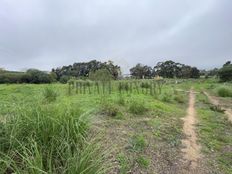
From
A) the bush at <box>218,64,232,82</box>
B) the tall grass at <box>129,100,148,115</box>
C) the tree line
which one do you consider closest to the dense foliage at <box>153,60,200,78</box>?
the tree line

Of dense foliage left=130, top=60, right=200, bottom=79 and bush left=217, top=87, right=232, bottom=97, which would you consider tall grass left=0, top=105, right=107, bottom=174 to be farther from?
dense foliage left=130, top=60, right=200, bottom=79

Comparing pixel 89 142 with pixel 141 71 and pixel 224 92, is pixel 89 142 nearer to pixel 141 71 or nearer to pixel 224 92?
pixel 224 92

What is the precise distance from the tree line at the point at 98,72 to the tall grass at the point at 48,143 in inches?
523

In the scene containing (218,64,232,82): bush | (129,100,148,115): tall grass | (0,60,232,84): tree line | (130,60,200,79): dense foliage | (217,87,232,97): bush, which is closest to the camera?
(129,100,148,115): tall grass

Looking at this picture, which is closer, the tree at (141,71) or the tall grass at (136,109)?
the tall grass at (136,109)

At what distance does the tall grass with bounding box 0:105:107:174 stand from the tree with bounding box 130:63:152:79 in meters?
45.3

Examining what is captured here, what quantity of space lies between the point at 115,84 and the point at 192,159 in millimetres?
13699

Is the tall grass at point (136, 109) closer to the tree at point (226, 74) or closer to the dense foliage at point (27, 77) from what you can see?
the dense foliage at point (27, 77)

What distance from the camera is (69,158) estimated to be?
2691 millimetres

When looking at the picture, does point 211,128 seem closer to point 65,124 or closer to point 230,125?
point 230,125

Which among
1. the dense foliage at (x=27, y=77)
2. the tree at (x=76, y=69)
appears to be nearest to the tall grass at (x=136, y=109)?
the dense foliage at (x=27, y=77)

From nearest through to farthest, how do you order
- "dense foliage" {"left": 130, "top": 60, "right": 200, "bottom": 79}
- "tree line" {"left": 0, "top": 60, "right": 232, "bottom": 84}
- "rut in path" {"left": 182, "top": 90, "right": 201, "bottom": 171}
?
"rut in path" {"left": 182, "top": 90, "right": 201, "bottom": 171}
"tree line" {"left": 0, "top": 60, "right": 232, "bottom": 84}
"dense foliage" {"left": 130, "top": 60, "right": 200, "bottom": 79}

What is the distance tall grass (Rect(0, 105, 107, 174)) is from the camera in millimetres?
2642

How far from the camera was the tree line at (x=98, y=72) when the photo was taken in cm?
2329
